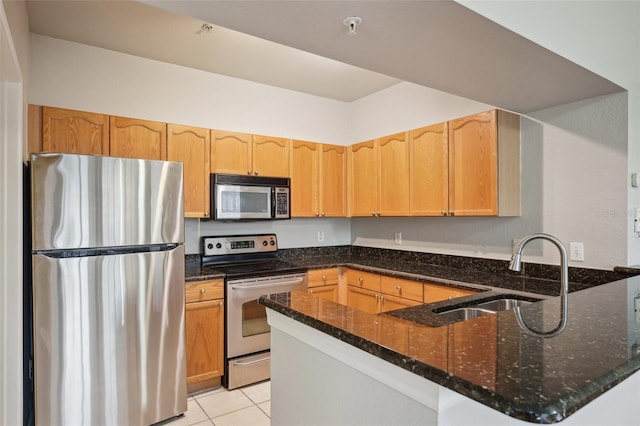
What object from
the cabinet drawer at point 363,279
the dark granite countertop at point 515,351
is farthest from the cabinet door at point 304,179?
the dark granite countertop at point 515,351

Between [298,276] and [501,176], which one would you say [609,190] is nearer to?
[501,176]

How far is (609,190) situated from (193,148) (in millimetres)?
2903

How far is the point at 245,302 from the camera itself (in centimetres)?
300

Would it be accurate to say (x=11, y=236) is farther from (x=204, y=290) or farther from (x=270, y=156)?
(x=270, y=156)

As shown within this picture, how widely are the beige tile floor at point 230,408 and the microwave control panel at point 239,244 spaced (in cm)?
113

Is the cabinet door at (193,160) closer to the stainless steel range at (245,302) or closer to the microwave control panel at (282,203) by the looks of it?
the stainless steel range at (245,302)

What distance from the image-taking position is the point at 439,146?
307cm

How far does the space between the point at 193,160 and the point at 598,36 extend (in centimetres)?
273

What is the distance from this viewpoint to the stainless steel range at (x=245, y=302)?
294 cm

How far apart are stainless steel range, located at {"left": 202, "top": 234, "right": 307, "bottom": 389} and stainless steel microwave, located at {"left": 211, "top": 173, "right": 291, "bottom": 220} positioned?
0.36 m

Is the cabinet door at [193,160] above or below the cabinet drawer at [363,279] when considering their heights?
above

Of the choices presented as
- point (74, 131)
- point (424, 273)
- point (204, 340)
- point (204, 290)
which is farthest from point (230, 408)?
point (74, 131)

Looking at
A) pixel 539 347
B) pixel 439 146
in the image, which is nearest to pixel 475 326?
pixel 539 347

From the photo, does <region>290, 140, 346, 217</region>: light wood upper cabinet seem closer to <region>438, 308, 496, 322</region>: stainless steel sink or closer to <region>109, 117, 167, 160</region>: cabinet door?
<region>109, 117, 167, 160</region>: cabinet door
